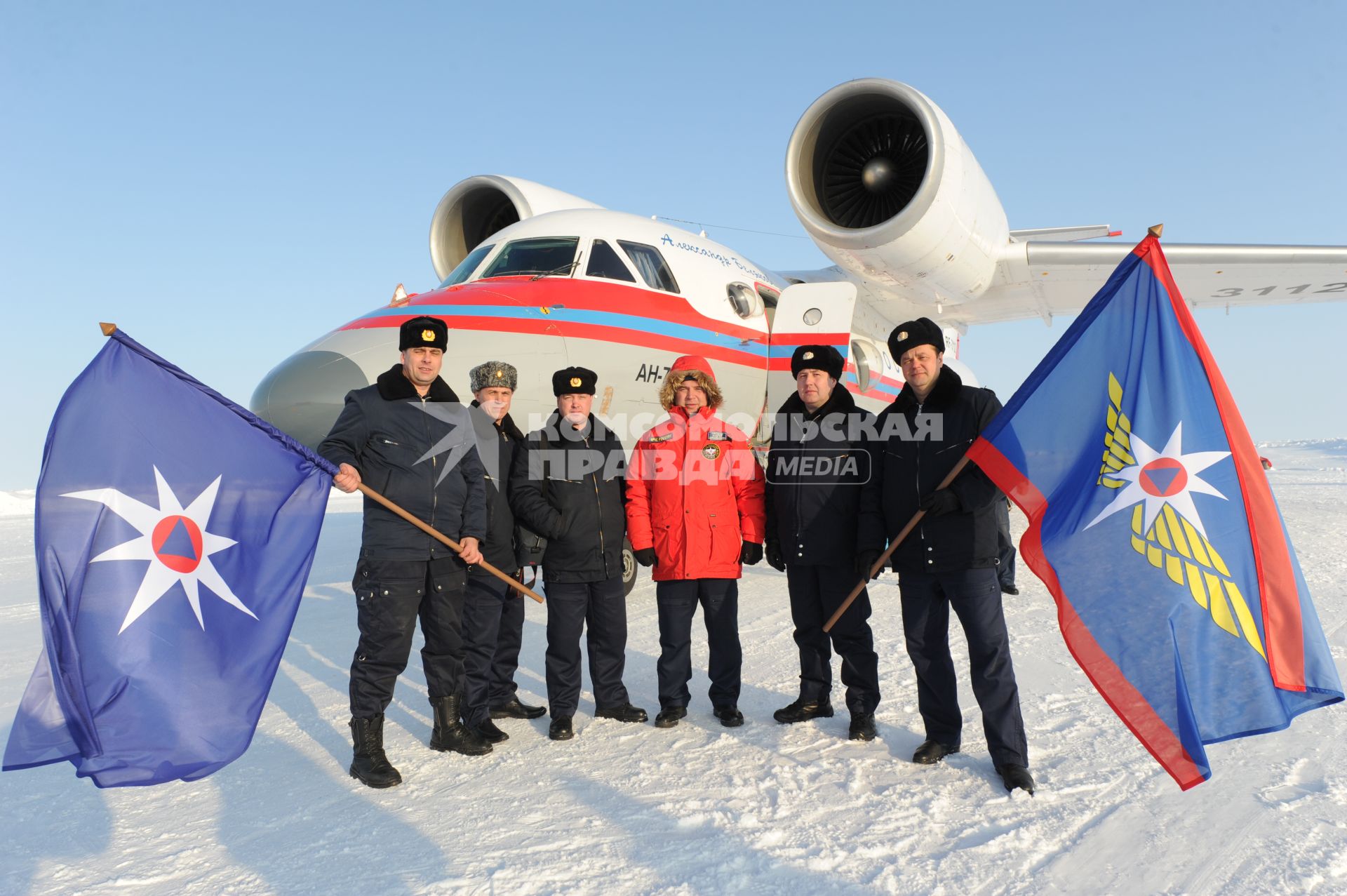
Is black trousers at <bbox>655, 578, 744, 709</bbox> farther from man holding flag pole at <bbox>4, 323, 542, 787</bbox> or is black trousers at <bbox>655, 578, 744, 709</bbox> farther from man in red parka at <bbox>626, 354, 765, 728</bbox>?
man holding flag pole at <bbox>4, 323, 542, 787</bbox>

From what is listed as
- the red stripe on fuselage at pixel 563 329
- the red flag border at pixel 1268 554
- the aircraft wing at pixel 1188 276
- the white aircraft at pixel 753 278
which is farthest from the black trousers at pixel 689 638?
the aircraft wing at pixel 1188 276

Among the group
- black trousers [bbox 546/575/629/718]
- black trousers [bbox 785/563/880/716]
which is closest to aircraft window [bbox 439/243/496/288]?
black trousers [bbox 546/575/629/718]

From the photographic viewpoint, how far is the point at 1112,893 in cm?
219

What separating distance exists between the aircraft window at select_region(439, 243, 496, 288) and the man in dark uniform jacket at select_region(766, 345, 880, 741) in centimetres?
354

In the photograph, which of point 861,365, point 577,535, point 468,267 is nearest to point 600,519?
point 577,535

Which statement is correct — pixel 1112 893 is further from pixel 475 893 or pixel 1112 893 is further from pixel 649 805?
pixel 475 893

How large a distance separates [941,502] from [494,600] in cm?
215

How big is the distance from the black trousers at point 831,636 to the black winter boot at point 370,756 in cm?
189

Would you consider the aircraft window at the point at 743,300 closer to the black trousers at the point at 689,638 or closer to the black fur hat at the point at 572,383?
the black fur hat at the point at 572,383

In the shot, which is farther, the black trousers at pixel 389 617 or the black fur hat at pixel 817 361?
the black fur hat at pixel 817 361

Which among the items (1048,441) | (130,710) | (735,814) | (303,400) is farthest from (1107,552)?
(303,400)

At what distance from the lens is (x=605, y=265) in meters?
6.45

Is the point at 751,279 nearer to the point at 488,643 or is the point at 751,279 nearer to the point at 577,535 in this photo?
the point at 577,535

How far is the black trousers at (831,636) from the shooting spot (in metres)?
3.68
